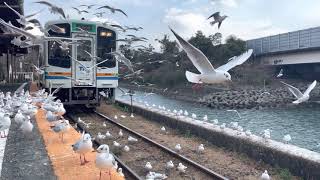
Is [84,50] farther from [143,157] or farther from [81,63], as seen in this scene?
[143,157]

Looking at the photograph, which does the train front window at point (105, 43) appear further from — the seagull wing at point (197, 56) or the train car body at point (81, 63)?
the seagull wing at point (197, 56)

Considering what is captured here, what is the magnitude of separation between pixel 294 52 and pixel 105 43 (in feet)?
94.5

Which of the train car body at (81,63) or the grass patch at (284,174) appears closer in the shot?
the grass patch at (284,174)

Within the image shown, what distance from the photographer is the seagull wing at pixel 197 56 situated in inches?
239

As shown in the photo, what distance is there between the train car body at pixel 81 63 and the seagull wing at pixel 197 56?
7052 mm

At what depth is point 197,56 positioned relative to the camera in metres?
6.27

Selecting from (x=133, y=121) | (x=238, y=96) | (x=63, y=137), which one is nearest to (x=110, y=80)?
(x=133, y=121)

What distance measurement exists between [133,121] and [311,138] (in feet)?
22.0

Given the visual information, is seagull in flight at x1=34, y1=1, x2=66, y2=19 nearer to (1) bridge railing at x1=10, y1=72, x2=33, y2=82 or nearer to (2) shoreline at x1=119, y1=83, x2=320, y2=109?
(1) bridge railing at x1=10, y1=72, x2=33, y2=82

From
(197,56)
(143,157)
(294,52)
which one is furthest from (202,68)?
(294,52)

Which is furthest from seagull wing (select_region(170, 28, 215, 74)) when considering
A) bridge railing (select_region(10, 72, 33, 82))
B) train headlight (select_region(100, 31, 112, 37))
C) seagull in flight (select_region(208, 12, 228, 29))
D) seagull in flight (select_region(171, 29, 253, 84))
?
bridge railing (select_region(10, 72, 33, 82))

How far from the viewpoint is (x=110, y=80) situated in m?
14.3

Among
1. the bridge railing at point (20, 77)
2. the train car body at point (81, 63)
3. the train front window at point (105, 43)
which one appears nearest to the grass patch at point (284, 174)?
the train car body at point (81, 63)

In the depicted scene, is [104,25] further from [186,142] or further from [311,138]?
[311,138]
